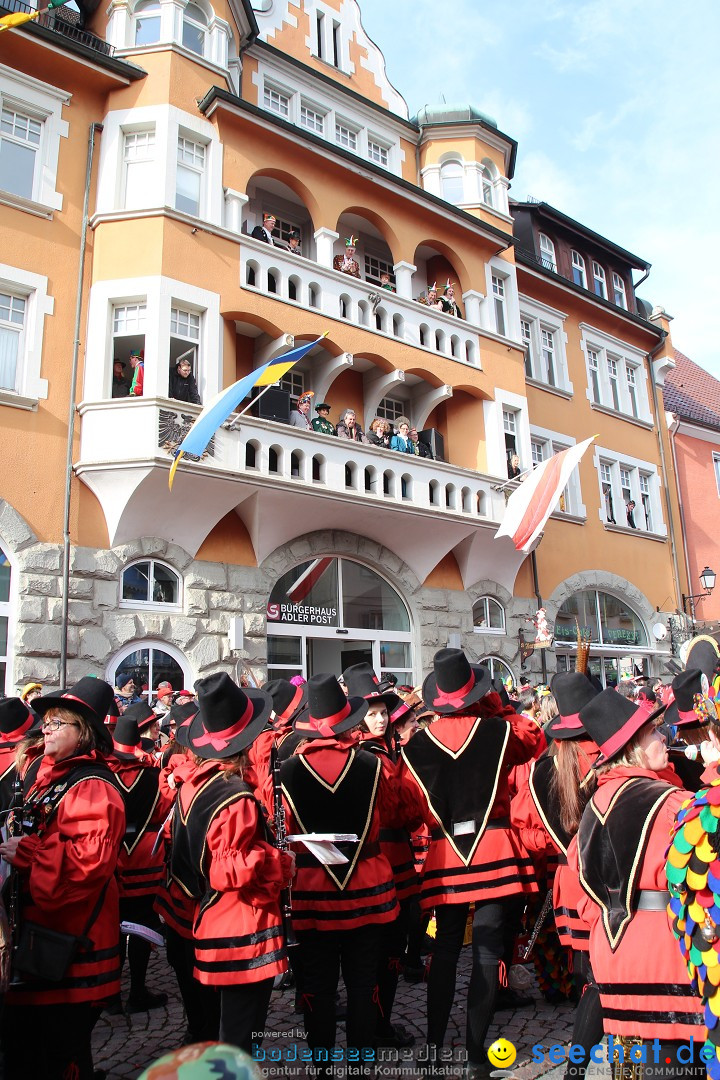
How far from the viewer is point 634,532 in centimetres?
2128

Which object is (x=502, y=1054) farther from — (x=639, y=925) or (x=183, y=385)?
(x=183, y=385)

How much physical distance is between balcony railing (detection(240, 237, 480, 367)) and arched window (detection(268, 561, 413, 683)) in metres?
4.50

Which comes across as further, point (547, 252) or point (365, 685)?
point (547, 252)

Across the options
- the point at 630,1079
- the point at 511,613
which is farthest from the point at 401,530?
the point at 630,1079

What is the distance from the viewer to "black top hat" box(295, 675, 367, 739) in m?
4.39

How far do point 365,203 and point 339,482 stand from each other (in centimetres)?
609

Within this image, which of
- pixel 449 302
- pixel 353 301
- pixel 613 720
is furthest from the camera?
pixel 449 302

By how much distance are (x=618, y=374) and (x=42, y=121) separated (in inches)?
628

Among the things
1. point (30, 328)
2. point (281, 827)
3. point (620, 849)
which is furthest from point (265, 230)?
point (620, 849)

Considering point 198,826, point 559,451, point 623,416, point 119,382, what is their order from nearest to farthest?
point 198,826, point 119,382, point 559,451, point 623,416

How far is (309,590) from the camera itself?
14.2 m

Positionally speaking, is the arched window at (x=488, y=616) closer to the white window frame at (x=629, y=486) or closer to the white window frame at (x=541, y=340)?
the white window frame at (x=629, y=486)

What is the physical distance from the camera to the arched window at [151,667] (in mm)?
11695

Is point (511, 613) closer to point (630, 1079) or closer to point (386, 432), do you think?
point (386, 432)
